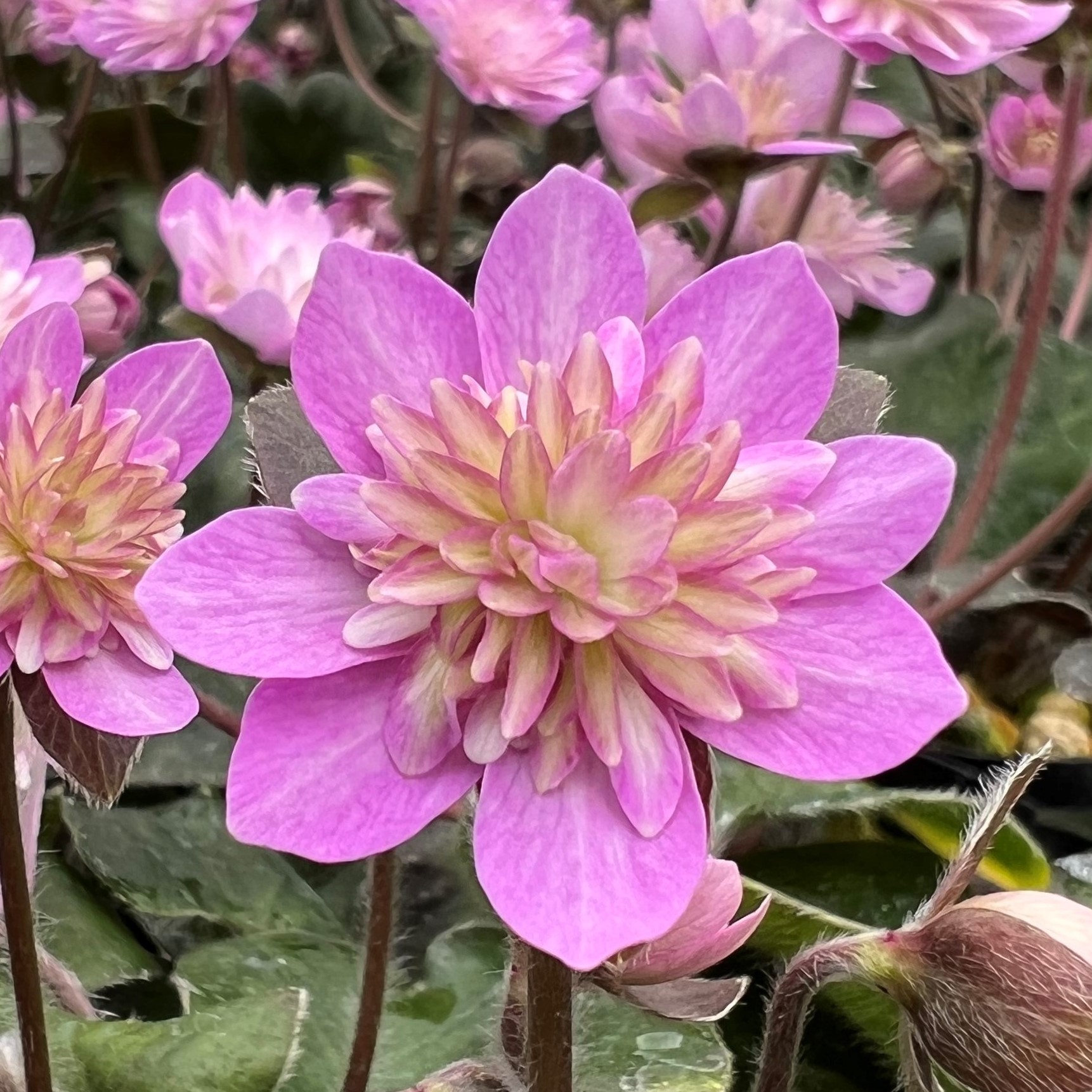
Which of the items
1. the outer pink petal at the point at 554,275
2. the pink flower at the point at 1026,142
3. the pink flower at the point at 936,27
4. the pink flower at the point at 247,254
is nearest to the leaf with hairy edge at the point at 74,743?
the outer pink petal at the point at 554,275

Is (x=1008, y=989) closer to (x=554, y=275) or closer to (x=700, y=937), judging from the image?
(x=700, y=937)

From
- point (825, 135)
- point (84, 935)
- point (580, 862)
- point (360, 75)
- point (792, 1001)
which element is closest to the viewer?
point (580, 862)

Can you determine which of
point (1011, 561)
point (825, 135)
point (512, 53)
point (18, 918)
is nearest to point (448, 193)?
point (512, 53)

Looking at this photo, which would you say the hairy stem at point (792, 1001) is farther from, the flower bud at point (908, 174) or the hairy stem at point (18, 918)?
the flower bud at point (908, 174)

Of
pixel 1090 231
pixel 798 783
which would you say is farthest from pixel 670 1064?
pixel 1090 231

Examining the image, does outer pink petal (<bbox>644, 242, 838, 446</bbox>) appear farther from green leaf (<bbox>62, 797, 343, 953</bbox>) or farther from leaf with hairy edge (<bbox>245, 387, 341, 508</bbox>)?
green leaf (<bbox>62, 797, 343, 953</bbox>)

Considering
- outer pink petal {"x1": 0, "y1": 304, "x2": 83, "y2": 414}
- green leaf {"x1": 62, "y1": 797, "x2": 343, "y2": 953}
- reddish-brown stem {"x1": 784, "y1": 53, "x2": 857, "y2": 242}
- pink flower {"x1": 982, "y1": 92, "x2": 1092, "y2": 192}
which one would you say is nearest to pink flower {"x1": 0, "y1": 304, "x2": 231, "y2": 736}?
outer pink petal {"x1": 0, "y1": 304, "x2": 83, "y2": 414}
